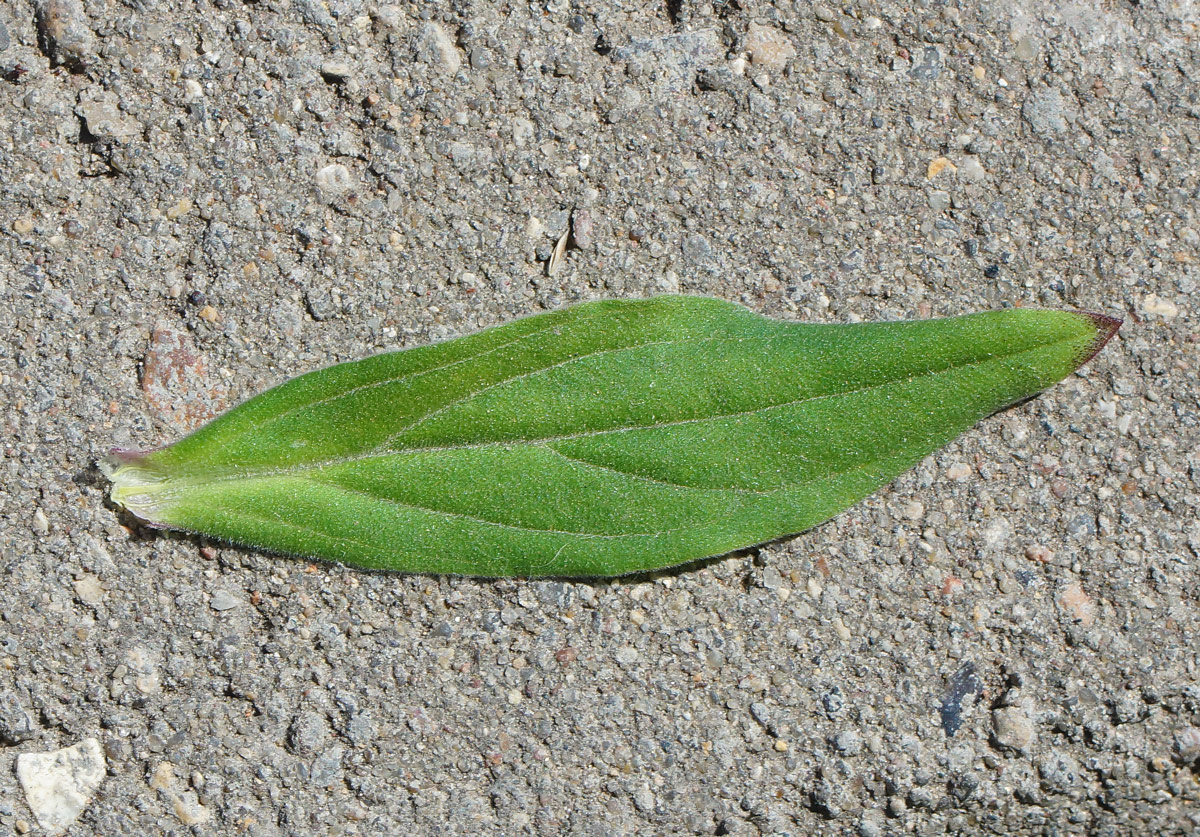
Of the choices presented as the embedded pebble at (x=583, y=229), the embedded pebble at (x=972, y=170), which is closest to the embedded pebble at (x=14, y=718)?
the embedded pebble at (x=583, y=229)

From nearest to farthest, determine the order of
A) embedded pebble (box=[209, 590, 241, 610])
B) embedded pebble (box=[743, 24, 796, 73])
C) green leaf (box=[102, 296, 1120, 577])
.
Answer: green leaf (box=[102, 296, 1120, 577]) → embedded pebble (box=[209, 590, 241, 610]) → embedded pebble (box=[743, 24, 796, 73])

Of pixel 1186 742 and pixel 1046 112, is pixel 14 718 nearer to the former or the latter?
pixel 1186 742

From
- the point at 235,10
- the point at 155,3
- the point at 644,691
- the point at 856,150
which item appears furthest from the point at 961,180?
the point at 155,3

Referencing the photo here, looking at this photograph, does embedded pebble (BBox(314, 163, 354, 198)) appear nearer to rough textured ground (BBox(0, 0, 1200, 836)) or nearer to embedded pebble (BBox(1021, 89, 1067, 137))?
rough textured ground (BBox(0, 0, 1200, 836))

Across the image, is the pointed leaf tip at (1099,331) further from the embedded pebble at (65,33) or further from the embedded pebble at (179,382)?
the embedded pebble at (65,33)

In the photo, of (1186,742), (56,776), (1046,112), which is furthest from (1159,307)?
(56,776)

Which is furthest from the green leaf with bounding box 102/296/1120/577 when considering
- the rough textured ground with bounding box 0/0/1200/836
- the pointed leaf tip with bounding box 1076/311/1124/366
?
the rough textured ground with bounding box 0/0/1200/836
